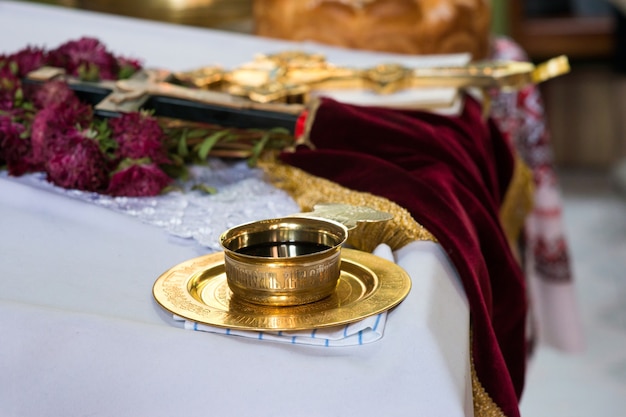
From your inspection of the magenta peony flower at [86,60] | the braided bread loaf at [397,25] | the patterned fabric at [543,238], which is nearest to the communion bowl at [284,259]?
the magenta peony flower at [86,60]

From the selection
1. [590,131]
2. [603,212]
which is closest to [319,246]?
[603,212]

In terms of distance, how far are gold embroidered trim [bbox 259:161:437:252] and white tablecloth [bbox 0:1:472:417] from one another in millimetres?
41

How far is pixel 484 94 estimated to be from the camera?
1355 millimetres

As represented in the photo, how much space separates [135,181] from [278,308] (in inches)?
12.3

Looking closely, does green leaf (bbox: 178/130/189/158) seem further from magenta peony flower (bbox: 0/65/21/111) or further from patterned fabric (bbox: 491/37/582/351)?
patterned fabric (bbox: 491/37/582/351)

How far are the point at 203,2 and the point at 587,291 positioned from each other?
124 centimetres

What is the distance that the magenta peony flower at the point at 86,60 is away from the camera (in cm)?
108

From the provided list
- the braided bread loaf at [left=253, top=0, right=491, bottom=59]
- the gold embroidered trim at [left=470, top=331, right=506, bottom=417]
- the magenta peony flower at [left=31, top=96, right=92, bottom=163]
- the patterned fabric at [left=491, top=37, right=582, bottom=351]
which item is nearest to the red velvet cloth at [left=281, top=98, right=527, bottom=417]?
the gold embroidered trim at [left=470, top=331, right=506, bottom=417]

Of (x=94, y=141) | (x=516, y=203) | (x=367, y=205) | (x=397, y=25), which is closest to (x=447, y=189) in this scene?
(x=367, y=205)

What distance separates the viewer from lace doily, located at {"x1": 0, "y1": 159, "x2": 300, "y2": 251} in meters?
0.83

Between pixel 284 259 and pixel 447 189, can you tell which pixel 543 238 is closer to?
pixel 447 189

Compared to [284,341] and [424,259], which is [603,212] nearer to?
[424,259]

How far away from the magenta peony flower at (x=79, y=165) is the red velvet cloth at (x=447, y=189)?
0.21 meters

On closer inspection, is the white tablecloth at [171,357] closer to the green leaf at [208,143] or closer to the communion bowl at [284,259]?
the communion bowl at [284,259]
